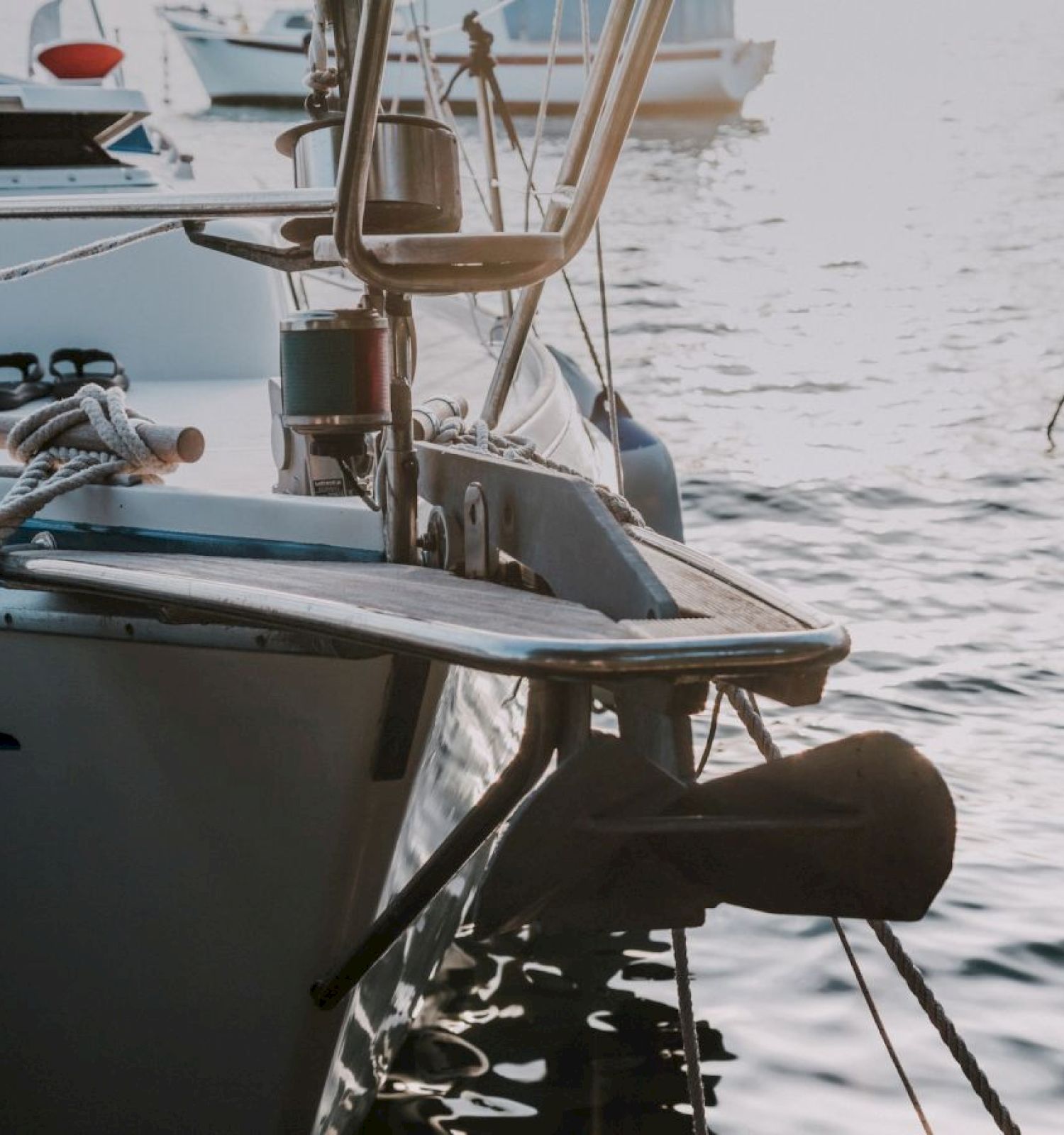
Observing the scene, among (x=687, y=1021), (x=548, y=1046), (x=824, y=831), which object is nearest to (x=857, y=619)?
(x=548, y=1046)

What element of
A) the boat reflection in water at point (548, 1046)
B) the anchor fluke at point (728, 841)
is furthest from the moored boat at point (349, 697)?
the boat reflection in water at point (548, 1046)

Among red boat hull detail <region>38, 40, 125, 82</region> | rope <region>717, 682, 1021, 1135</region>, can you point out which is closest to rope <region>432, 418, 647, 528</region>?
rope <region>717, 682, 1021, 1135</region>

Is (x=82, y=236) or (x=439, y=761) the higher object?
(x=82, y=236)

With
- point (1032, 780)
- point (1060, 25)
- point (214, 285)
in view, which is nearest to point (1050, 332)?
point (1032, 780)

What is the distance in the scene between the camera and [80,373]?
4.20 meters

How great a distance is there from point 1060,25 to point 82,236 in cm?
8436

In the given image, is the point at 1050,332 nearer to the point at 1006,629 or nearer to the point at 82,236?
the point at 1006,629

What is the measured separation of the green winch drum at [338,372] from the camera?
2279 mm

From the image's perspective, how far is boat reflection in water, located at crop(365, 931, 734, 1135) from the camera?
3.47 m

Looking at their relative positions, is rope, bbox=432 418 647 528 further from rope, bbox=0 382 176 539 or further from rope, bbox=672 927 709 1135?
rope, bbox=672 927 709 1135

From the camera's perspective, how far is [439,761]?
9.25 feet

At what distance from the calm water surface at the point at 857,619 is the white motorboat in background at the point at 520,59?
16723 millimetres

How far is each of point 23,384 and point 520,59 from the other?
38.2 meters

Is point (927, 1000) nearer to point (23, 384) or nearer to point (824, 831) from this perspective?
point (824, 831)
